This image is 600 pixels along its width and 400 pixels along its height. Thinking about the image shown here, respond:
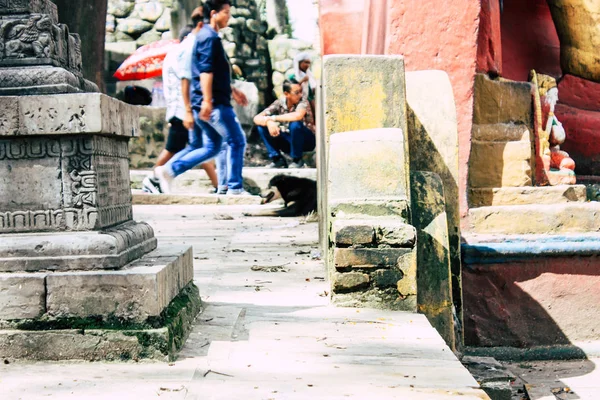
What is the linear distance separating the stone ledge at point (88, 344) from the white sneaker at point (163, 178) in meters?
6.78

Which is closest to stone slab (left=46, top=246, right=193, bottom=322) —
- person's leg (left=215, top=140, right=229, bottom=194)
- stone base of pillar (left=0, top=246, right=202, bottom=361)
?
stone base of pillar (left=0, top=246, right=202, bottom=361)

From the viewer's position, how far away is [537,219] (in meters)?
5.08

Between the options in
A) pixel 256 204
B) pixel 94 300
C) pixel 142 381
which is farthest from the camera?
pixel 256 204

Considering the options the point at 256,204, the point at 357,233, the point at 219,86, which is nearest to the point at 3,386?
the point at 357,233

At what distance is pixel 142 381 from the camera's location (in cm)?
257

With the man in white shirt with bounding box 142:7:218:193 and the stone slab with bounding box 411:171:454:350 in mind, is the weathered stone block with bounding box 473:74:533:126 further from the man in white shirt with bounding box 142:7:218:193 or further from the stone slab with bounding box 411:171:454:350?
the man in white shirt with bounding box 142:7:218:193

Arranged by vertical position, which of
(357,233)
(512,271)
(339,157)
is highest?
(339,157)

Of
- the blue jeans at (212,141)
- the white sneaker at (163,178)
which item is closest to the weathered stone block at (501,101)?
the blue jeans at (212,141)

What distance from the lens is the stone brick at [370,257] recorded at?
3.45 m

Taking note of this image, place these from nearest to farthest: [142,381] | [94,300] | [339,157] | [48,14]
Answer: [142,381] < [94,300] < [48,14] < [339,157]

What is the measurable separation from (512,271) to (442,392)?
2656mm

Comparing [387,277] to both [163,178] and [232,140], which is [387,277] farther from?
[163,178]

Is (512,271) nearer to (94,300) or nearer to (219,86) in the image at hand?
(94,300)

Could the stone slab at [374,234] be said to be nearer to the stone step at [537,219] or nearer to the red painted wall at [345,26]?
the stone step at [537,219]
